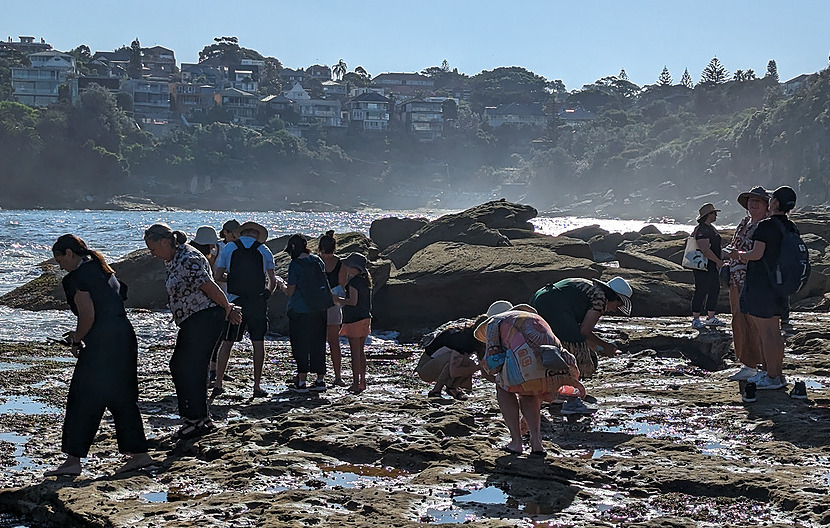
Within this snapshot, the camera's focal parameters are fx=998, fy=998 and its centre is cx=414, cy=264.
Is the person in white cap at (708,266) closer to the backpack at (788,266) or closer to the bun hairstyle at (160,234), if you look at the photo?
the backpack at (788,266)

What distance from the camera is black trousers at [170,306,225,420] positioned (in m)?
6.75

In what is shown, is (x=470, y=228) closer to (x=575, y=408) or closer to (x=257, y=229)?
(x=257, y=229)

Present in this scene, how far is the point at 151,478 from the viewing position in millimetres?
5801

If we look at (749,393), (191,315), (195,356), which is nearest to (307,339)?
(195,356)

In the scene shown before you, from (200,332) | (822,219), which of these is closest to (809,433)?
(200,332)

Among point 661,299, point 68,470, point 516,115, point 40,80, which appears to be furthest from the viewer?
point 516,115

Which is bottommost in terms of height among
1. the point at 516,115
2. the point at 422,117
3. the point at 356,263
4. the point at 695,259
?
the point at 695,259

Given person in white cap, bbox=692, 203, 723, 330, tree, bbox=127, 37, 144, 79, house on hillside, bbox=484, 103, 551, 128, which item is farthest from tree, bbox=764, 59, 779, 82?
person in white cap, bbox=692, 203, 723, 330

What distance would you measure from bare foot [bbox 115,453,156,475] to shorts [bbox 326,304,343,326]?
11.3 feet

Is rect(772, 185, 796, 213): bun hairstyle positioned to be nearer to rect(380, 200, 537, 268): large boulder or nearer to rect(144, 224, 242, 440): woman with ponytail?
rect(144, 224, 242, 440): woman with ponytail

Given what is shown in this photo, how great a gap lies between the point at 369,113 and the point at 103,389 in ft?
441

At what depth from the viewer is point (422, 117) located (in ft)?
462

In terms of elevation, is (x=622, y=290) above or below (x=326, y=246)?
below

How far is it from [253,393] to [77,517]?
3862mm
